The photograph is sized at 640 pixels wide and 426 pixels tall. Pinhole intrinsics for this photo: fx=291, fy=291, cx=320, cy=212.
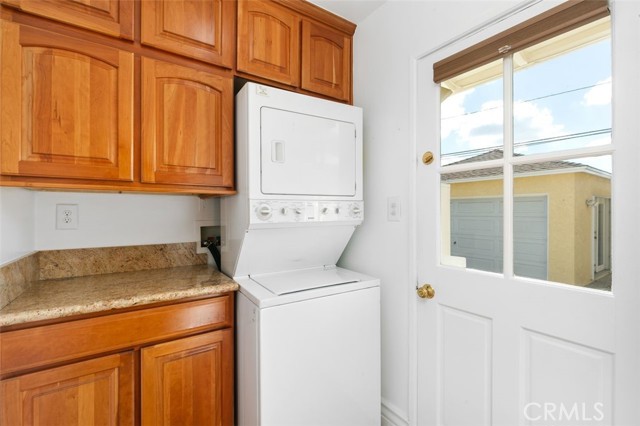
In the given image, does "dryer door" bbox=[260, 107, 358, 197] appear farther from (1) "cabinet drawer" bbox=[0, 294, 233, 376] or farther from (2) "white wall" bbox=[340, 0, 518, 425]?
(1) "cabinet drawer" bbox=[0, 294, 233, 376]

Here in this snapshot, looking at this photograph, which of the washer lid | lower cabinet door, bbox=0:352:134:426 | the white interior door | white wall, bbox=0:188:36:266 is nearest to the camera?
the white interior door

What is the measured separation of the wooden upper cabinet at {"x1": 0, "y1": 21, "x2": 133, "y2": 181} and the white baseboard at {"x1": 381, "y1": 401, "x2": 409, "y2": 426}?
1.85m

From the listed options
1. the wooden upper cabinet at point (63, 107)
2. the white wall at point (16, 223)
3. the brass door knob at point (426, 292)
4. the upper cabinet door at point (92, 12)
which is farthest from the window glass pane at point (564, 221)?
the white wall at point (16, 223)

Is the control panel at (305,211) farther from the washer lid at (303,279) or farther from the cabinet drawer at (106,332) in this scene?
the cabinet drawer at (106,332)

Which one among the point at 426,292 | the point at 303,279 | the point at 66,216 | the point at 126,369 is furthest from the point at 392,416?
the point at 66,216

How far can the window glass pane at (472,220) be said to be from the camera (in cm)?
128

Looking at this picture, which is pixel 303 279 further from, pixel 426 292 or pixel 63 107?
pixel 63 107

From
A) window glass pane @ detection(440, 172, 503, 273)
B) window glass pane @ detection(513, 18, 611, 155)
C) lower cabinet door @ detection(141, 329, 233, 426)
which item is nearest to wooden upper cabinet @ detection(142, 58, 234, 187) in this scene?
lower cabinet door @ detection(141, 329, 233, 426)

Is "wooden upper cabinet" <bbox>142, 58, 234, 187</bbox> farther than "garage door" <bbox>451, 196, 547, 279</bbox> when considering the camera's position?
Yes

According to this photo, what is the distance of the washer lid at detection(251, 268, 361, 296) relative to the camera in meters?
1.47

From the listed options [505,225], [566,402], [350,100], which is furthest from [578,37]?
[566,402]

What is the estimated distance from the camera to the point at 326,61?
1.86 m

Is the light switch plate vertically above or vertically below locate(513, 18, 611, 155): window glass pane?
below

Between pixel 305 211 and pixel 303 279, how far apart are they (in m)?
0.38
